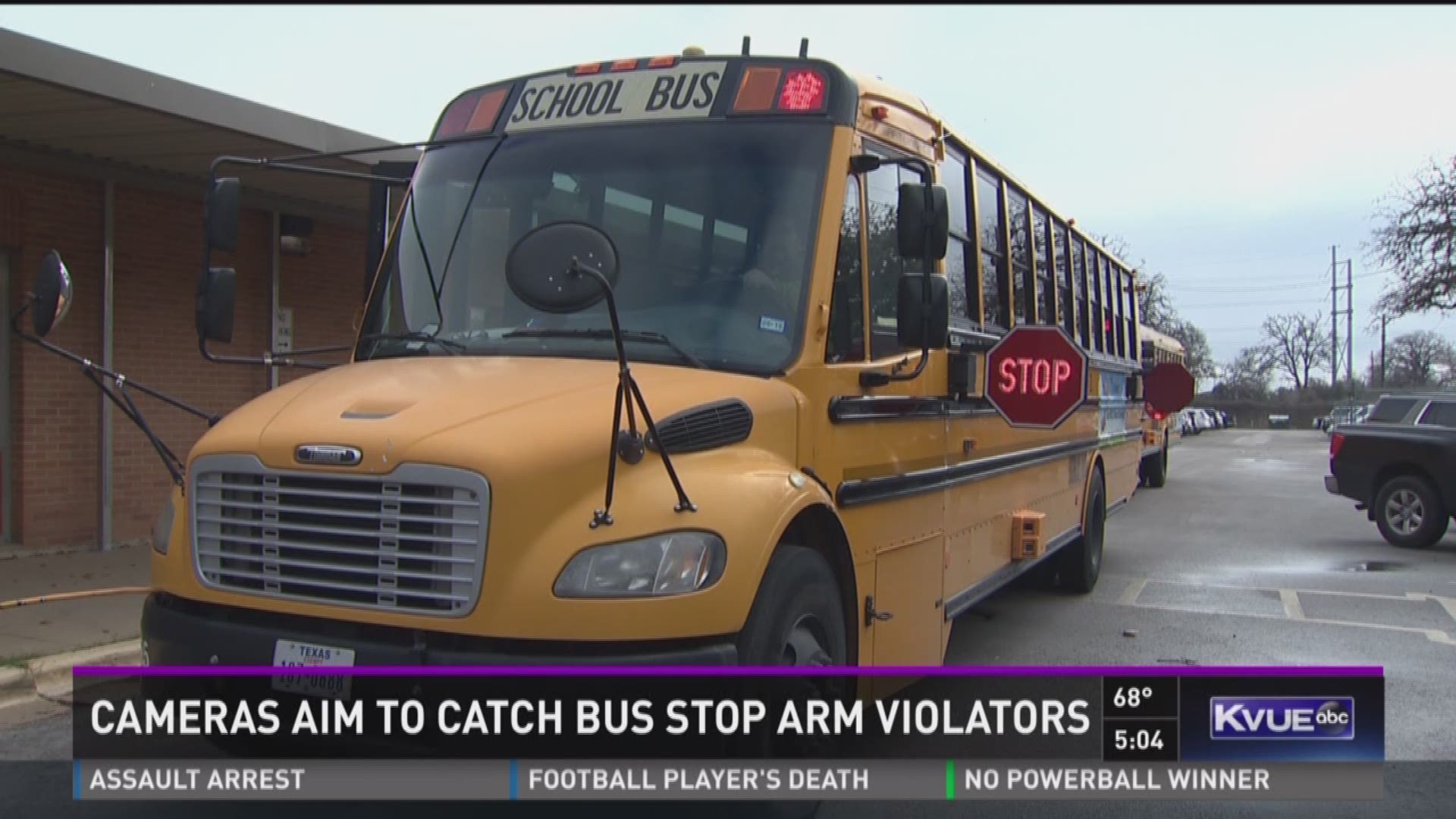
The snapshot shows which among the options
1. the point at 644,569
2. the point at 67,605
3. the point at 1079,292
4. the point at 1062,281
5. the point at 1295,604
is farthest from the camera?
the point at 1295,604

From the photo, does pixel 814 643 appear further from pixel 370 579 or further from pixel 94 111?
pixel 94 111

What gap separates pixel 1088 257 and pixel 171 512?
790cm

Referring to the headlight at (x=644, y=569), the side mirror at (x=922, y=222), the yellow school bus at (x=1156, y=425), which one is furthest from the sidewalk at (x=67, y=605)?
the yellow school bus at (x=1156, y=425)

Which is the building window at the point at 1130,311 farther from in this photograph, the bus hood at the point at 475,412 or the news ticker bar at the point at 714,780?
the bus hood at the point at 475,412

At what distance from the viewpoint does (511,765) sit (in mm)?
3338

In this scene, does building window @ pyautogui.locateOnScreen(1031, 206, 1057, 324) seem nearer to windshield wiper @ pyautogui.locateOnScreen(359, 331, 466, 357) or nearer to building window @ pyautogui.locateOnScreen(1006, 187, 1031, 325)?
building window @ pyautogui.locateOnScreen(1006, 187, 1031, 325)

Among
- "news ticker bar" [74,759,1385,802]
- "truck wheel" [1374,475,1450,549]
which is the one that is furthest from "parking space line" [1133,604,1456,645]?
"truck wheel" [1374,475,1450,549]

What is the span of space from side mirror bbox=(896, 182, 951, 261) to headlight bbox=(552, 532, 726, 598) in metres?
1.59

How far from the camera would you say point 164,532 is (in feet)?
12.8

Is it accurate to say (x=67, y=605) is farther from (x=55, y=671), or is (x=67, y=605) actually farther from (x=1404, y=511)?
(x=1404, y=511)

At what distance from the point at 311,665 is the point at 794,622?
4.88 feet

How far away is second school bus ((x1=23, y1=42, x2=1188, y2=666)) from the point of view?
3240mm

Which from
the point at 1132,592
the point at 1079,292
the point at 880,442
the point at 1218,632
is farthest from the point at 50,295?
the point at 1132,592

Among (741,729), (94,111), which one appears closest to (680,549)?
(741,729)
